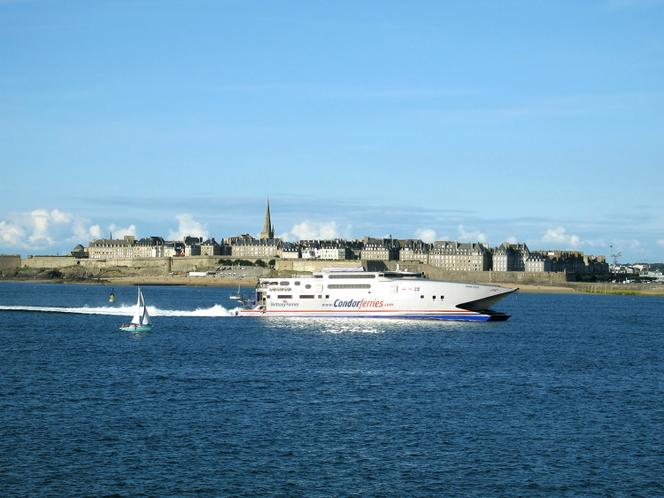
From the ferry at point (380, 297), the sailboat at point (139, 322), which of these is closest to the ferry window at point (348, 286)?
the ferry at point (380, 297)

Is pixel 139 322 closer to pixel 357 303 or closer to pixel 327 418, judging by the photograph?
pixel 357 303

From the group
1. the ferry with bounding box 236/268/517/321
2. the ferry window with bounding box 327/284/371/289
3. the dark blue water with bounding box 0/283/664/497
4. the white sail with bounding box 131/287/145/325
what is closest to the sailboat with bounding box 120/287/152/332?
the white sail with bounding box 131/287/145/325

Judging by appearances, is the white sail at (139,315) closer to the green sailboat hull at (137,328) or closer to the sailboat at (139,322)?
the sailboat at (139,322)

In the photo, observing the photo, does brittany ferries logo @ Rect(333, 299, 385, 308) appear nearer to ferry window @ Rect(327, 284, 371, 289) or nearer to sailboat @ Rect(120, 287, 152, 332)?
ferry window @ Rect(327, 284, 371, 289)

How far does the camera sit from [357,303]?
86.8m

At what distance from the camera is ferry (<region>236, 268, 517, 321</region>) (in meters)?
85.2

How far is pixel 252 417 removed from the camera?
1433 inches

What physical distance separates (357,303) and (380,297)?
2.32 m

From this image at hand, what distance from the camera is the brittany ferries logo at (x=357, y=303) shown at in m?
85.9

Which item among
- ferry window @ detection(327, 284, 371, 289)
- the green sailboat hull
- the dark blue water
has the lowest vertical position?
the dark blue water

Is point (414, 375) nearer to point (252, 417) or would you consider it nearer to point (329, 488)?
point (252, 417)

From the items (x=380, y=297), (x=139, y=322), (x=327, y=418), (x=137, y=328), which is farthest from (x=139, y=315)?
(x=327, y=418)

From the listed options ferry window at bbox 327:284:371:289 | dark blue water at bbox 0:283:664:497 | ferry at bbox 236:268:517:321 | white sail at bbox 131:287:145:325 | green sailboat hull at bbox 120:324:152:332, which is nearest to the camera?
dark blue water at bbox 0:283:664:497

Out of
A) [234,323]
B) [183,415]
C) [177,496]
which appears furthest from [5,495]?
[234,323]
